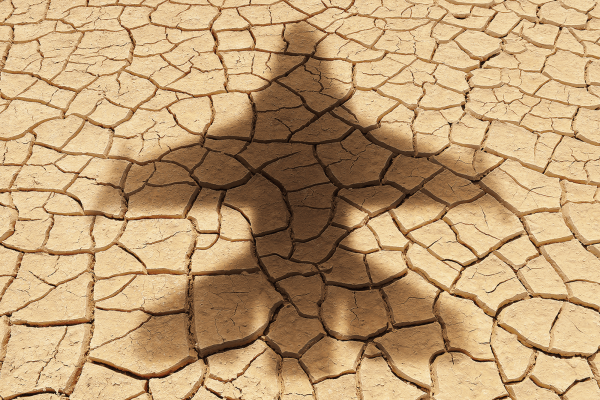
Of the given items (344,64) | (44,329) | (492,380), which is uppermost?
(344,64)

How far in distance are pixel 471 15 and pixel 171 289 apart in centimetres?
318

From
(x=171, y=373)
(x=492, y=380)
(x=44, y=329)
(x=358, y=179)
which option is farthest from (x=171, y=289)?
(x=492, y=380)

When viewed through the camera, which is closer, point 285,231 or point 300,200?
point 285,231

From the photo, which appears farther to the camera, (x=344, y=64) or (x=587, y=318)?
(x=344, y=64)

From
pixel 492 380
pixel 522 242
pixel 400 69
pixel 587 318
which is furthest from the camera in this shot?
pixel 400 69

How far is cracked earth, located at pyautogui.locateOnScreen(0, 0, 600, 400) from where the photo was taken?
7.27 feet

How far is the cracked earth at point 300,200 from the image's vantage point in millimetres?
2215

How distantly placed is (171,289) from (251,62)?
1889mm

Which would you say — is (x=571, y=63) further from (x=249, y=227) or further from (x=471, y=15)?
(x=249, y=227)

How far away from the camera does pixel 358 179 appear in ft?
9.62

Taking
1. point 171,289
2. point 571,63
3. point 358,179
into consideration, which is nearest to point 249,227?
point 171,289

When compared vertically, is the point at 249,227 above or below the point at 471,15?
below

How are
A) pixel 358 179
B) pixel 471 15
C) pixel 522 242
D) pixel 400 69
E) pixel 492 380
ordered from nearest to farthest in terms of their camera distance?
pixel 492 380 → pixel 522 242 → pixel 358 179 → pixel 400 69 → pixel 471 15

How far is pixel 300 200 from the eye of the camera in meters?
2.83
